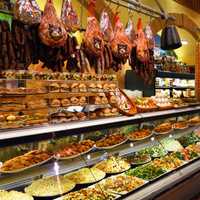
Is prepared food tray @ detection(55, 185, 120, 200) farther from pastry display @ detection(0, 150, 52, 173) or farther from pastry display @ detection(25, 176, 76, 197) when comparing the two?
pastry display @ detection(0, 150, 52, 173)

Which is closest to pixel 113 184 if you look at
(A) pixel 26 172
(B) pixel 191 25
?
(A) pixel 26 172

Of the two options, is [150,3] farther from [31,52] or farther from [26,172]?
[26,172]

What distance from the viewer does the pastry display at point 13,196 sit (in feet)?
8.71

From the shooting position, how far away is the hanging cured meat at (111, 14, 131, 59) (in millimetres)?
4500

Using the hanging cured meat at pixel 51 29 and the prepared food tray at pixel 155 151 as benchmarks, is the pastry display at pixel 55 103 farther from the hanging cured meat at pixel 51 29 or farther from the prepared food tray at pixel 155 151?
the prepared food tray at pixel 155 151

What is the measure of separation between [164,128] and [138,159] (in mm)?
764

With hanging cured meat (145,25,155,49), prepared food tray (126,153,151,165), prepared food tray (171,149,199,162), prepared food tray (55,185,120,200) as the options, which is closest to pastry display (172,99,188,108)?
prepared food tray (171,149,199,162)

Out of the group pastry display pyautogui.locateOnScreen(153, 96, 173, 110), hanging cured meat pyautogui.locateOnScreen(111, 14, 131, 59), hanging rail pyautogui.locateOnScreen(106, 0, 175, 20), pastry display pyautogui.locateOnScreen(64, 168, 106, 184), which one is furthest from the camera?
pastry display pyautogui.locateOnScreen(153, 96, 173, 110)

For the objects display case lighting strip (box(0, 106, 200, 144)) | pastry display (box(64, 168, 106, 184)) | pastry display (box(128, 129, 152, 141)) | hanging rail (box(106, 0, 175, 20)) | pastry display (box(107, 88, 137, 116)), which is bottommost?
pastry display (box(64, 168, 106, 184))

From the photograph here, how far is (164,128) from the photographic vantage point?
15.0 feet

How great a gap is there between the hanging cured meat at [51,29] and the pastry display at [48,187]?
4.60ft

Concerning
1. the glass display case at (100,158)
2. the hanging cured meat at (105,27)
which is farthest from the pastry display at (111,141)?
the hanging cured meat at (105,27)

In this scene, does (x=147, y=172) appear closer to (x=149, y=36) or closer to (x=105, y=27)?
(x=105, y=27)

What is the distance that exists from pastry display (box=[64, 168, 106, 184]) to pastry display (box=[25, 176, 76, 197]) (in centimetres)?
14
